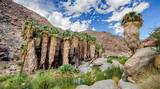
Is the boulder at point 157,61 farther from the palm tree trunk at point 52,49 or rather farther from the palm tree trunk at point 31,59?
the palm tree trunk at point 52,49

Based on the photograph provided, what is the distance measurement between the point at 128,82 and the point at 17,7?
150 m

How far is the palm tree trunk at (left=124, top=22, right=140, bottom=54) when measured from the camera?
25141mm

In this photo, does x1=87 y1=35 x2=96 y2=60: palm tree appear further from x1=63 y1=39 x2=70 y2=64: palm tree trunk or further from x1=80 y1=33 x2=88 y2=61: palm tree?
x1=63 y1=39 x2=70 y2=64: palm tree trunk

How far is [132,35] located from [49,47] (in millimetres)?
49291

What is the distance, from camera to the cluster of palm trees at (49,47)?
66.3m

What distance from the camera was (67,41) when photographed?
75.2 meters

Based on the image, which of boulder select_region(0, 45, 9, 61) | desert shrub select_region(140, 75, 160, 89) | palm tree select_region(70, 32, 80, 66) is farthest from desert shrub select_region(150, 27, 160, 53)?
boulder select_region(0, 45, 9, 61)

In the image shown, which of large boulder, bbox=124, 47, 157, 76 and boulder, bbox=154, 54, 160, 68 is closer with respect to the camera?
boulder, bbox=154, 54, 160, 68

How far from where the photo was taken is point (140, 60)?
17.9m

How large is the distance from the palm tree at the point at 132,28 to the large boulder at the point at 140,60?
21.7 feet

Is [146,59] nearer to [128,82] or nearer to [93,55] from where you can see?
[128,82]

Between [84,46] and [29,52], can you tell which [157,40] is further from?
[84,46]

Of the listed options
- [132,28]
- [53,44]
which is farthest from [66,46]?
[132,28]

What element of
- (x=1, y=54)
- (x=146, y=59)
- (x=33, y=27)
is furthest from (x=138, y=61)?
(x=1, y=54)
